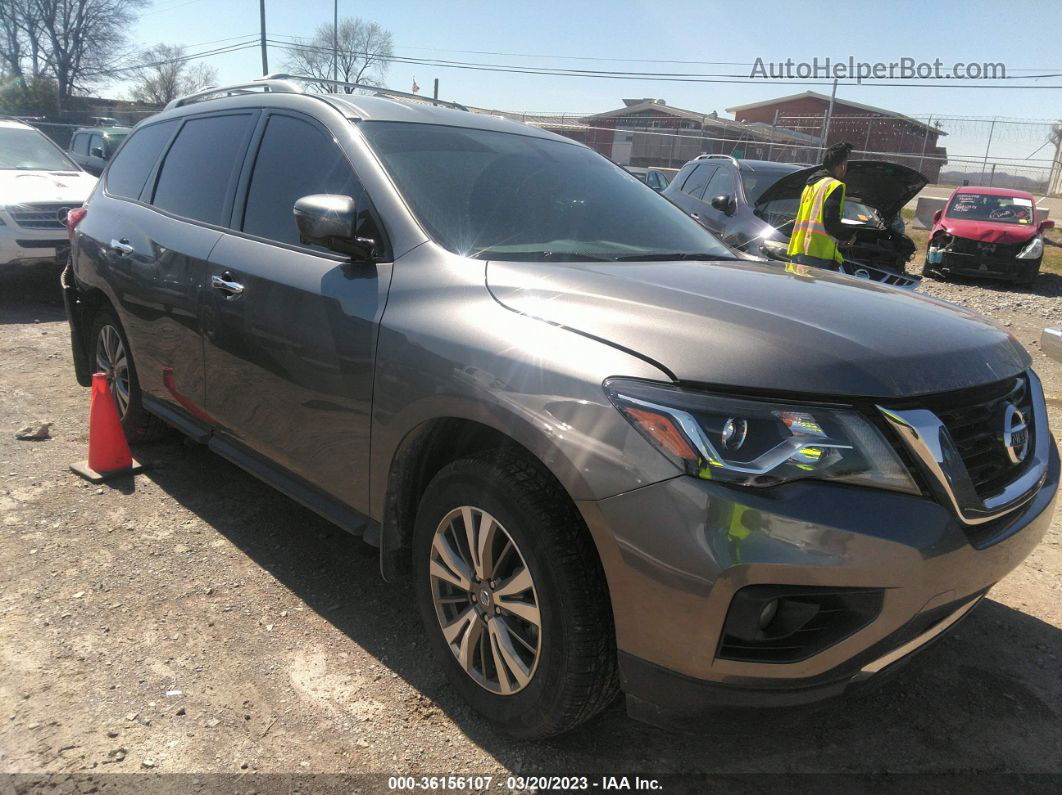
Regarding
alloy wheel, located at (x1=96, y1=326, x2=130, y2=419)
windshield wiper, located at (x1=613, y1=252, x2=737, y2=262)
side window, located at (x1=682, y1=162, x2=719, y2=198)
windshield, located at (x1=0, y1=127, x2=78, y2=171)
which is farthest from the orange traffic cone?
side window, located at (x1=682, y1=162, x2=719, y2=198)

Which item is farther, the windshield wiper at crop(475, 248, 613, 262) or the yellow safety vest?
the yellow safety vest

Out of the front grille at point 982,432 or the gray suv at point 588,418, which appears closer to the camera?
the gray suv at point 588,418

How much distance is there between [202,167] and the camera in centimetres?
367

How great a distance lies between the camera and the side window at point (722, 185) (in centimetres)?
849

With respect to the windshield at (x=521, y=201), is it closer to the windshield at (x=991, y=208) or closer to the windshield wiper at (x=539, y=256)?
the windshield wiper at (x=539, y=256)

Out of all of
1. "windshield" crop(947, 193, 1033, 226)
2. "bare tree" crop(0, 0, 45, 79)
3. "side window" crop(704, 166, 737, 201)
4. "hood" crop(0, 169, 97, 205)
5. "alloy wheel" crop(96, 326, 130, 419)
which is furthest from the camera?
"bare tree" crop(0, 0, 45, 79)

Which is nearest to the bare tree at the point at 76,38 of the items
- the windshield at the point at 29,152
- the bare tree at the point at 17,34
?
the bare tree at the point at 17,34

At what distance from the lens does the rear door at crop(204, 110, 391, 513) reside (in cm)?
258

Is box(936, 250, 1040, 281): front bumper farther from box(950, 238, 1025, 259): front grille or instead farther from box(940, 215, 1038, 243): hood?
box(940, 215, 1038, 243): hood

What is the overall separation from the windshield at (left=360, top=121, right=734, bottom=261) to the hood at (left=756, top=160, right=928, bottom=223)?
15.9ft

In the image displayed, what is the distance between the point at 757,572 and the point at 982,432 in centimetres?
82

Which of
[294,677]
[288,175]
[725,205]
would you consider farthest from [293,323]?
[725,205]

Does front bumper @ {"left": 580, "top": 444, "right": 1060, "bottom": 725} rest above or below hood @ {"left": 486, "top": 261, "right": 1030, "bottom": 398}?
below

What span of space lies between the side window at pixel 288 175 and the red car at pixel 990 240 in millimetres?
12562
